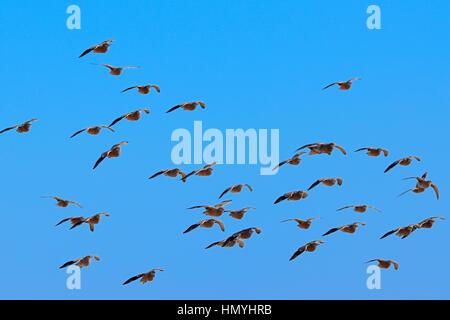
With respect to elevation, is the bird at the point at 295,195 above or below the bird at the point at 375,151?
below

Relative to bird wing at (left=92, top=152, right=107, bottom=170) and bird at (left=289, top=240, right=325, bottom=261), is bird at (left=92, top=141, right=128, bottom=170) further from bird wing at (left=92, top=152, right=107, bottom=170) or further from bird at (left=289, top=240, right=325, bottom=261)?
bird at (left=289, top=240, right=325, bottom=261)

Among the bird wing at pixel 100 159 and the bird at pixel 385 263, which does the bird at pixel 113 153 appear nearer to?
the bird wing at pixel 100 159

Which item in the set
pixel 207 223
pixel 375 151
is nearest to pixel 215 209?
pixel 207 223

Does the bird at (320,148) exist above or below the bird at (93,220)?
above

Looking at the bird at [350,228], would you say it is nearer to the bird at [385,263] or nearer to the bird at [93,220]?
the bird at [385,263]

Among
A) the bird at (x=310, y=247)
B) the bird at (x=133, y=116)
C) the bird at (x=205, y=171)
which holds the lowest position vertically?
the bird at (x=310, y=247)

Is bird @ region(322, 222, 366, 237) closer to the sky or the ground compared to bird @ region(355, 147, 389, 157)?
closer to the ground

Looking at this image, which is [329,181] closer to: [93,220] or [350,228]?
[350,228]

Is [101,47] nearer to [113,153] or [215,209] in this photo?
[113,153]

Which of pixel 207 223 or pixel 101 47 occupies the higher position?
pixel 101 47

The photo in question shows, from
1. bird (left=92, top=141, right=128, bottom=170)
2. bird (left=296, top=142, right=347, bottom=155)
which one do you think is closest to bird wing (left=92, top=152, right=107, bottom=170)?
bird (left=92, top=141, right=128, bottom=170)

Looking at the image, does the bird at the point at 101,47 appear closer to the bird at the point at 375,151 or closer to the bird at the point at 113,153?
the bird at the point at 113,153

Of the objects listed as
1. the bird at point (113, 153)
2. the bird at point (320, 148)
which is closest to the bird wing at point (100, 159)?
the bird at point (113, 153)
